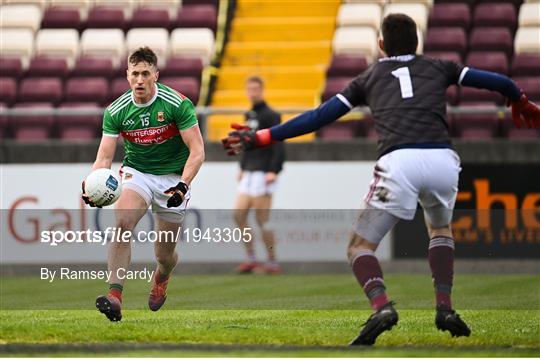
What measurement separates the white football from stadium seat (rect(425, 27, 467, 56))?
1060 cm

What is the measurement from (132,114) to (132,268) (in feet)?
3.89

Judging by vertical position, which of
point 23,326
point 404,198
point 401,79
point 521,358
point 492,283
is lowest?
point 492,283

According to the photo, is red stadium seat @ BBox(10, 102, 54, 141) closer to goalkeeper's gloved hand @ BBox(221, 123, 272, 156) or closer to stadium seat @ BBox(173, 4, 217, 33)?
stadium seat @ BBox(173, 4, 217, 33)

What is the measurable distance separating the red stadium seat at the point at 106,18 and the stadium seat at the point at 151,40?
499 mm

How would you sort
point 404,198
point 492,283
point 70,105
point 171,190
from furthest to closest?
1. point 70,105
2. point 492,283
3. point 171,190
4. point 404,198

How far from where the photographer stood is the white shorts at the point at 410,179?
8.38 metres

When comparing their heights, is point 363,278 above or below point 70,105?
above

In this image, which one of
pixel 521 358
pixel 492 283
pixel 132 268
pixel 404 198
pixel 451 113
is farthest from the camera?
pixel 451 113

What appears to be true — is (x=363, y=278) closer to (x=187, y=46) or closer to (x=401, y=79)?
(x=401, y=79)

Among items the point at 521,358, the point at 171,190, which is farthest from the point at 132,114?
the point at 521,358

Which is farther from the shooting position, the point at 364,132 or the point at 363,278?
the point at 364,132

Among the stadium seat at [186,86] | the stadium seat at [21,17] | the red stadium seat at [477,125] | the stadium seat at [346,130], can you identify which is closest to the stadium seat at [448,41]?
the stadium seat at [346,130]

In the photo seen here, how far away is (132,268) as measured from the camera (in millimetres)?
10133

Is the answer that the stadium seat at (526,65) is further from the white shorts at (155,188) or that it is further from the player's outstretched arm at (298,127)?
the player's outstretched arm at (298,127)
